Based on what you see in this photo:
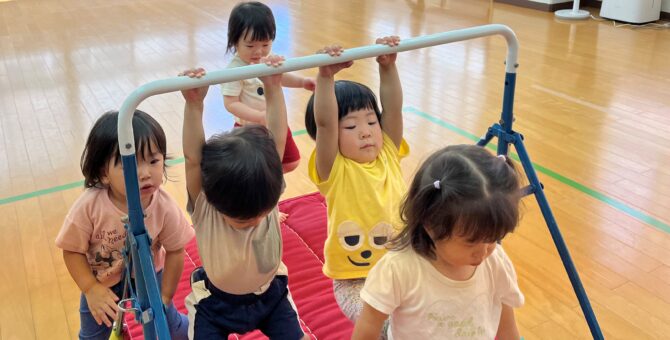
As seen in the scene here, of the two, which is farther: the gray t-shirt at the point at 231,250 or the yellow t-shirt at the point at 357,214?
the yellow t-shirt at the point at 357,214

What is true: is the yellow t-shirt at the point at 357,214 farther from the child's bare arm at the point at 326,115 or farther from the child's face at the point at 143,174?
the child's face at the point at 143,174

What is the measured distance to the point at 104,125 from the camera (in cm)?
167

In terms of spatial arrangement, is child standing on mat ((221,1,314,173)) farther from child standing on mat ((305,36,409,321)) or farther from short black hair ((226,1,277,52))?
child standing on mat ((305,36,409,321))

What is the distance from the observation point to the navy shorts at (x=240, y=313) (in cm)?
167

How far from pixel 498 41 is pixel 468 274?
18.2 feet

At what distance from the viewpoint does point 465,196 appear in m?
1.24

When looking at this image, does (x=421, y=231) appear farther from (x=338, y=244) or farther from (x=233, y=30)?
(x=233, y=30)

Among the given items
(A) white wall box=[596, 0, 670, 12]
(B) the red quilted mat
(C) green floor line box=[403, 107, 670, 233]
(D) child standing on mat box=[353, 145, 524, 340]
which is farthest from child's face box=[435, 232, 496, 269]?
(A) white wall box=[596, 0, 670, 12]

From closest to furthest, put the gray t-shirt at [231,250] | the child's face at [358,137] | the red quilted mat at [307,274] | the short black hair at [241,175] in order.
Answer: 1. the short black hair at [241,175]
2. the gray t-shirt at [231,250]
3. the child's face at [358,137]
4. the red quilted mat at [307,274]

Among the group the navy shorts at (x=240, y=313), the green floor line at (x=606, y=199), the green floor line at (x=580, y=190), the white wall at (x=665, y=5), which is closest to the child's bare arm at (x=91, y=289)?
the navy shorts at (x=240, y=313)

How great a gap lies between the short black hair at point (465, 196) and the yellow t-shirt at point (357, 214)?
552 mm

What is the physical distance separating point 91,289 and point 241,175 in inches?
23.8

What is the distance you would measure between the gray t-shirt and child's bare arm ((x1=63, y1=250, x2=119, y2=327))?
32 cm

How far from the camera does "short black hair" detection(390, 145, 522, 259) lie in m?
1.24
